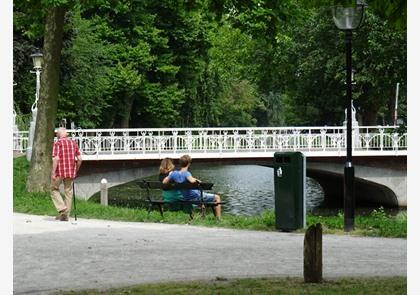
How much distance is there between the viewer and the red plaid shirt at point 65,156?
13.9m

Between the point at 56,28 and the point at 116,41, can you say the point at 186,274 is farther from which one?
the point at 116,41

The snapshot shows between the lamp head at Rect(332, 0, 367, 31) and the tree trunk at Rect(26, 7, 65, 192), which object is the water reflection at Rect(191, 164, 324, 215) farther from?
the lamp head at Rect(332, 0, 367, 31)

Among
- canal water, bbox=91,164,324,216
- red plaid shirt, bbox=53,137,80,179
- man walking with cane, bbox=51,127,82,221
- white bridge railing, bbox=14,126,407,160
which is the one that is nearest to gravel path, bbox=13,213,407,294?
man walking with cane, bbox=51,127,82,221

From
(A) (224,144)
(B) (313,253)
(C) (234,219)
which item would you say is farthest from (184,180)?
(A) (224,144)

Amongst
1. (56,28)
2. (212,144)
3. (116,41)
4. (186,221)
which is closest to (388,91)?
(212,144)

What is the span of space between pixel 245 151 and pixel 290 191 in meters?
22.0

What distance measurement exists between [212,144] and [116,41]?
13.3 m

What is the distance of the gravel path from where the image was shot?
26.0 ft

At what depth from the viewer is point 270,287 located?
6.90m

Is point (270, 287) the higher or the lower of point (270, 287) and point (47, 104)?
the lower

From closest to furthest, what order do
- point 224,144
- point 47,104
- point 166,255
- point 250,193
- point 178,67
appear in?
point 166,255, point 47,104, point 224,144, point 250,193, point 178,67

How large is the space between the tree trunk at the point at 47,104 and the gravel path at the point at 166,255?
6508mm

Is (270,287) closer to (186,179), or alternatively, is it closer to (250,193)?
(186,179)

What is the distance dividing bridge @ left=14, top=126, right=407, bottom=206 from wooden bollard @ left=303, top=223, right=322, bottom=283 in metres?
25.1
